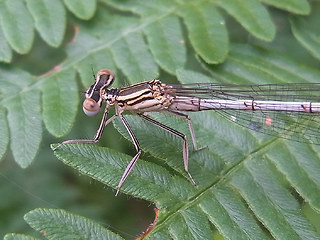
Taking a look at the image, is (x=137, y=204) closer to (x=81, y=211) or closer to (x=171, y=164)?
(x=81, y=211)

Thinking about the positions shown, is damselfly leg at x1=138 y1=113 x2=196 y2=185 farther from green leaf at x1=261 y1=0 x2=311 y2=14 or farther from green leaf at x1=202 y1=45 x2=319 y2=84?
green leaf at x1=261 y1=0 x2=311 y2=14

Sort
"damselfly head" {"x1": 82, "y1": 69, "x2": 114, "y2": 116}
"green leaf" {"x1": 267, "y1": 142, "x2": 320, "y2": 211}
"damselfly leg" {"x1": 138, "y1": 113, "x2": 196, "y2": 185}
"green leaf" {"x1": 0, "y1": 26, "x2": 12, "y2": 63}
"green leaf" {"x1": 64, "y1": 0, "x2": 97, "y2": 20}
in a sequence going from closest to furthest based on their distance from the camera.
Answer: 1. "green leaf" {"x1": 267, "y1": 142, "x2": 320, "y2": 211}
2. "damselfly leg" {"x1": 138, "y1": 113, "x2": 196, "y2": 185}
3. "damselfly head" {"x1": 82, "y1": 69, "x2": 114, "y2": 116}
4. "green leaf" {"x1": 0, "y1": 26, "x2": 12, "y2": 63}
5. "green leaf" {"x1": 64, "y1": 0, "x2": 97, "y2": 20}

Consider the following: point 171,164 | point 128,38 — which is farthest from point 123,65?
point 171,164

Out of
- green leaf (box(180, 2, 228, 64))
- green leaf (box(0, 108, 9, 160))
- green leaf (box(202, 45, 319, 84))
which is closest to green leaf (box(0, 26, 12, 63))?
green leaf (box(0, 108, 9, 160))

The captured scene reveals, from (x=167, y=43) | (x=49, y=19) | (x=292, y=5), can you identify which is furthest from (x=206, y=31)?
(x=49, y=19)

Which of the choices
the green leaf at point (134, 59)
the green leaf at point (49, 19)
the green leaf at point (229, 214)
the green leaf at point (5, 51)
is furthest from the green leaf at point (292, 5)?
the green leaf at point (5, 51)
